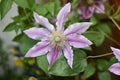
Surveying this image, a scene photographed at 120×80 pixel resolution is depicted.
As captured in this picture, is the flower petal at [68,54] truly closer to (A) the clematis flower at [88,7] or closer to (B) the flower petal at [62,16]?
Result: (B) the flower petal at [62,16]

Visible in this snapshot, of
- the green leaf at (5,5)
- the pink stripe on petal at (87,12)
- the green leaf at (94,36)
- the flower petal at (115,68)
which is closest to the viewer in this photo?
the flower petal at (115,68)

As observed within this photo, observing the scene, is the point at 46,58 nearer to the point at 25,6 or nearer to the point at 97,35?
the point at 25,6

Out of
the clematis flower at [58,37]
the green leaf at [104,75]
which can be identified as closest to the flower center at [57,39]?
the clematis flower at [58,37]

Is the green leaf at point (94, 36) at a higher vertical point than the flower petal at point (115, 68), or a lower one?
higher

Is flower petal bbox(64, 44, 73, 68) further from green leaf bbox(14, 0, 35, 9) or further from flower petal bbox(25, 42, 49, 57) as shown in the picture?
green leaf bbox(14, 0, 35, 9)

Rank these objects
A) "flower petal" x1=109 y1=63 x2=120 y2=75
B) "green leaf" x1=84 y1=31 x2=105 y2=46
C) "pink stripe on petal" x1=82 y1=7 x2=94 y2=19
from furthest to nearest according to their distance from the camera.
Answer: "pink stripe on petal" x1=82 y1=7 x2=94 y2=19 < "green leaf" x1=84 y1=31 x2=105 y2=46 < "flower petal" x1=109 y1=63 x2=120 y2=75

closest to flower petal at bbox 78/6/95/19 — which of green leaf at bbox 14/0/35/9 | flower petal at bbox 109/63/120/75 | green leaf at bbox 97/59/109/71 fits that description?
green leaf at bbox 97/59/109/71

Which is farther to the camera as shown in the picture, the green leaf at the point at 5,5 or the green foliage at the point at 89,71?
the green foliage at the point at 89,71
